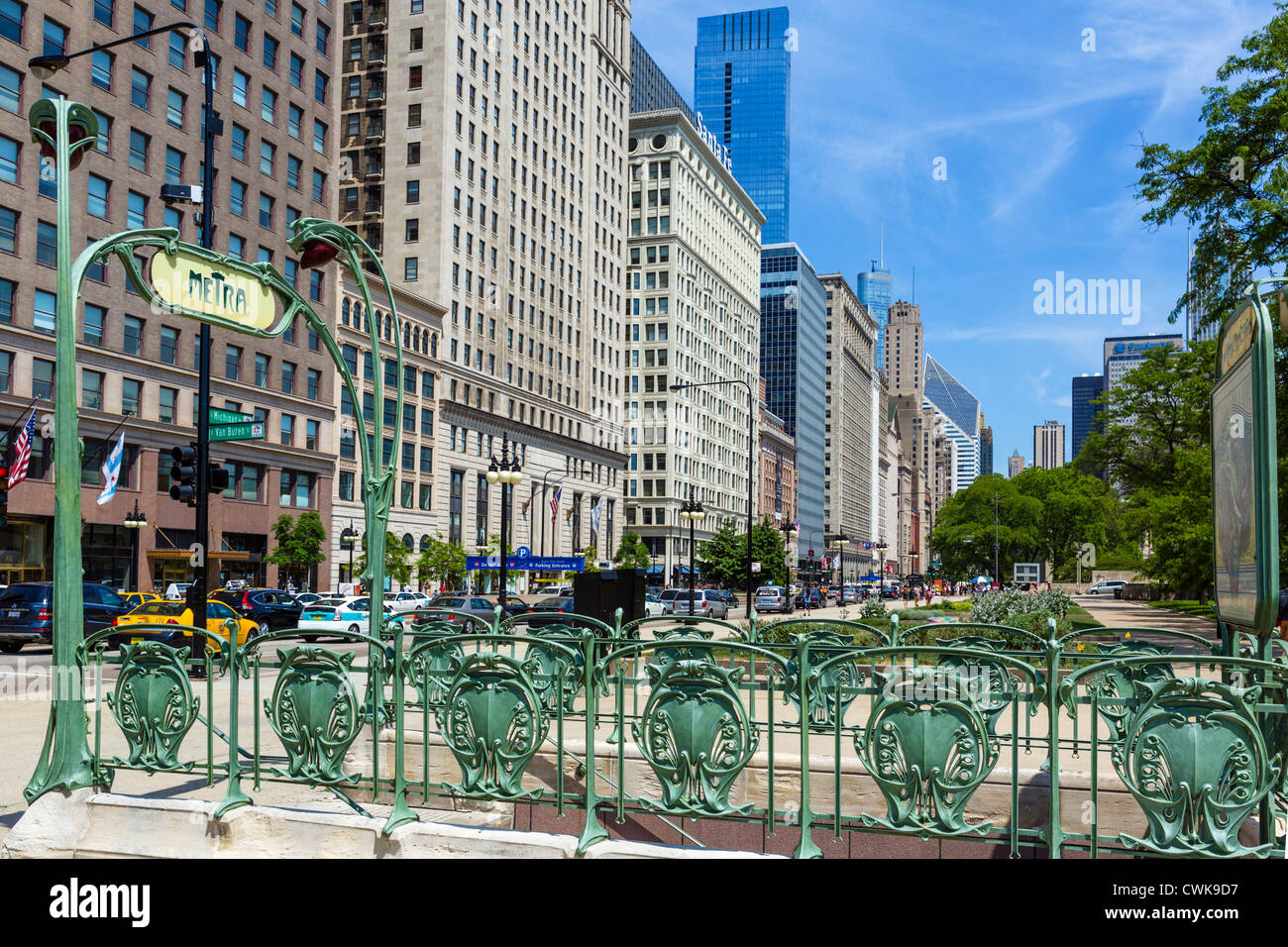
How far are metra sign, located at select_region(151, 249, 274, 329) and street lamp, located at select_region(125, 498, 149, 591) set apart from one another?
41720 mm

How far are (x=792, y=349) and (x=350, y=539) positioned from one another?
113631 mm

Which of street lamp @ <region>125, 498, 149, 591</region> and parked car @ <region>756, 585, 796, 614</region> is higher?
street lamp @ <region>125, 498, 149, 591</region>

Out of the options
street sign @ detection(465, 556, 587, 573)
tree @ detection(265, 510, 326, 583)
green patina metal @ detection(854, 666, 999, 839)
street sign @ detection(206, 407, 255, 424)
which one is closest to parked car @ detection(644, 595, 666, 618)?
street sign @ detection(465, 556, 587, 573)

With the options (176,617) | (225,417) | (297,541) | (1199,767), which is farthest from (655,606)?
(1199,767)

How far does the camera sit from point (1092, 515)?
4232 inches

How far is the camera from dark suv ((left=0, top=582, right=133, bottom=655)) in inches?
1077

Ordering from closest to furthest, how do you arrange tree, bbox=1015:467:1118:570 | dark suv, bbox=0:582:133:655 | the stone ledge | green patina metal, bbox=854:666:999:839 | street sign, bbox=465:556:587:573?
green patina metal, bbox=854:666:999:839 < the stone ledge < dark suv, bbox=0:582:133:655 < street sign, bbox=465:556:587:573 < tree, bbox=1015:467:1118:570

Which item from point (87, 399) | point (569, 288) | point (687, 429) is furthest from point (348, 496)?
point (687, 429)

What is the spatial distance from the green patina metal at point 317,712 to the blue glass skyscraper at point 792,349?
155395 mm

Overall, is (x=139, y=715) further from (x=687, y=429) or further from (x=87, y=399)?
(x=687, y=429)

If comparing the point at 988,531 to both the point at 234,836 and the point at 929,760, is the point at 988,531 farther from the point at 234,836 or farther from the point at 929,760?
the point at 234,836

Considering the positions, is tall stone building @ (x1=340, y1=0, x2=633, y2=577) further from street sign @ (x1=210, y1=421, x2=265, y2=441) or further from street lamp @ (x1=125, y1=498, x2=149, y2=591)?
street sign @ (x1=210, y1=421, x2=265, y2=441)

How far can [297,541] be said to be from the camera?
176 ft
